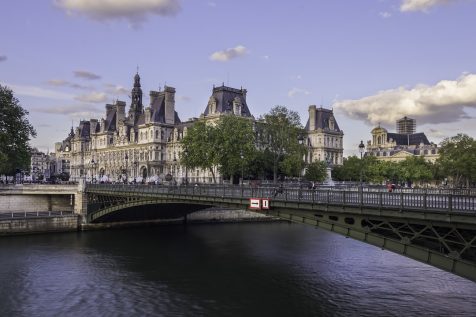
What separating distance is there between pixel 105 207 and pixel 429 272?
40.6 metres

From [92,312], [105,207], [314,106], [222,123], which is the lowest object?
[92,312]

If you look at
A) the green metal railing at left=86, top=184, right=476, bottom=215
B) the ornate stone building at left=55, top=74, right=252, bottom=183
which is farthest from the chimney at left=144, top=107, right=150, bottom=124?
the green metal railing at left=86, top=184, right=476, bottom=215

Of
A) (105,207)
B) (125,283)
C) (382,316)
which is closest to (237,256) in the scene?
(125,283)

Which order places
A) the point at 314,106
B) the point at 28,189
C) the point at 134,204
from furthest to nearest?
the point at 314,106, the point at 28,189, the point at 134,204

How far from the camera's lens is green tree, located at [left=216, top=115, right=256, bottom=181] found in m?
76.7

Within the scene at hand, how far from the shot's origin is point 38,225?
2264 inches

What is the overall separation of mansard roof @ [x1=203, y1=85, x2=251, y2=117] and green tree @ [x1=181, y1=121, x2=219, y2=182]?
31.3 meters

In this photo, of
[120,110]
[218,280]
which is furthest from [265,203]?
[120,110]

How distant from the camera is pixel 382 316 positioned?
26203mm

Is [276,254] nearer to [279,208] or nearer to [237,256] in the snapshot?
[237,256]

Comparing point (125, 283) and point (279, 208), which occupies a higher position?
point (279, 208)

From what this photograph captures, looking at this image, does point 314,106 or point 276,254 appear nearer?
point 276,254

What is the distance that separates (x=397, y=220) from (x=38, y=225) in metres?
46.5

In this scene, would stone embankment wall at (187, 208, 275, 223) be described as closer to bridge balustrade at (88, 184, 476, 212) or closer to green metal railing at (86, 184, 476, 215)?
green metal railing at (86, 184, 476, 215)
